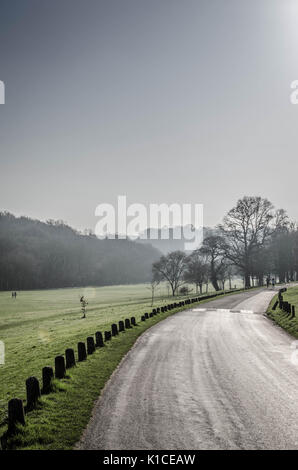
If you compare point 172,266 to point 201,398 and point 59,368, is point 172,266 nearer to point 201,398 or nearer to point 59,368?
point 59,368

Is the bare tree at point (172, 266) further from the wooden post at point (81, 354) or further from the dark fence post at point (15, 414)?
the dark fence post at point (15, 414)

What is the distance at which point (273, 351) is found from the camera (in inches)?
552

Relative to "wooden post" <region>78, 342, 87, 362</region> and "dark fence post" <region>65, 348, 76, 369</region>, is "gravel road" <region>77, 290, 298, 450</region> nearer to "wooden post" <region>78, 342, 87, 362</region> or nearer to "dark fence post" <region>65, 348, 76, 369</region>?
"wooden post" <region>78, 342, 87, 362</region>

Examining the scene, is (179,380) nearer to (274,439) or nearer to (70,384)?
(70,384)

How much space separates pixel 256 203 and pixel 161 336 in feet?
158

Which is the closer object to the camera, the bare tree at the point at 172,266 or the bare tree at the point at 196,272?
the bare tree at the point at 196,272

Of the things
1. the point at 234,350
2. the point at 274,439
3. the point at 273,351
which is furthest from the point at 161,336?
the point at 274,439

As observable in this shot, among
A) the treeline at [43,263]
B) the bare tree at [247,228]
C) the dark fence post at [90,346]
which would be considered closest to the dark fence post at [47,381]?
the dark fence post at [90,346]

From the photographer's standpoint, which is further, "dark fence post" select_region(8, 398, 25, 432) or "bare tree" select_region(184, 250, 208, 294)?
"bare tree" select_region(184, 250, 208, 294)

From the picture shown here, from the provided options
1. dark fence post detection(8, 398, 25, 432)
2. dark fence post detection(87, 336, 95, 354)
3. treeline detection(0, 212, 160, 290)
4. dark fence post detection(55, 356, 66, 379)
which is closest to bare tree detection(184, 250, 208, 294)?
dark fence post detection(87, 336, 95, 354)

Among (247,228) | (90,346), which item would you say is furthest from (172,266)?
(90,346)

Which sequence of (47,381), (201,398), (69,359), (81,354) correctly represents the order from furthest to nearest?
(81,354)
(69,359)
(47,381)
(201,398)

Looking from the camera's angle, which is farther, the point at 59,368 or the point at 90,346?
the point at 90,346

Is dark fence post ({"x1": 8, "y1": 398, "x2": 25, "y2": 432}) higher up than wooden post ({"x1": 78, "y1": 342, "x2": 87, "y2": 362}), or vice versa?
dark fence post ({"x1": 8, "y1": 398, "x2": 25, "y2": 432})
